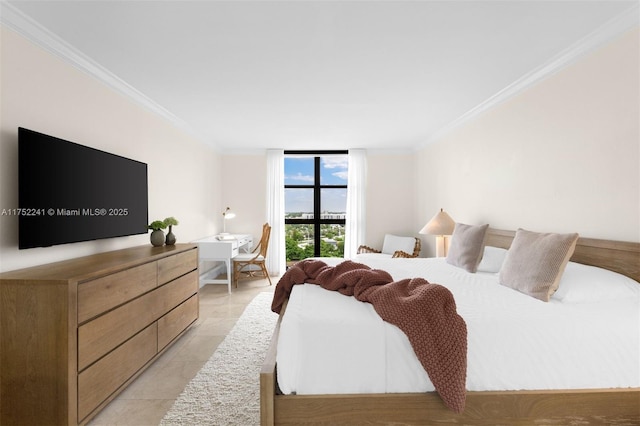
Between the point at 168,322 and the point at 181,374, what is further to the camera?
the point at 168,322

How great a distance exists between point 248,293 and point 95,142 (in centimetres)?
275

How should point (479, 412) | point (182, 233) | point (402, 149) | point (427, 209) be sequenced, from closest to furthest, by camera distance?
point (479, 412)
point (182, 233)
point (427, 209)
point (402, 149)

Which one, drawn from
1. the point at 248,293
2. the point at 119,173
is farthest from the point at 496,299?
the point at 248,293

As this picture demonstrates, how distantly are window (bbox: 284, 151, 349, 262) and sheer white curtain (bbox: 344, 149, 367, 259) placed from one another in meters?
0.28

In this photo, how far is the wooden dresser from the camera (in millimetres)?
1680

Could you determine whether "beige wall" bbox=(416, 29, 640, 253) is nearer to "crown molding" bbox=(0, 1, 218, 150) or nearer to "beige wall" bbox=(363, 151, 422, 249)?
"beige wall" bbox=(363, 151, 422, 249)

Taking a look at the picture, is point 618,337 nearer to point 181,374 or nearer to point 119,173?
point 181,374

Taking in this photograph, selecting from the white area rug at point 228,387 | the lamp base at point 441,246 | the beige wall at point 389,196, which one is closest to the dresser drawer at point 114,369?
the white area rug at point 228,387

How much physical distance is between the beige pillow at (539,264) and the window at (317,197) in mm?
4013

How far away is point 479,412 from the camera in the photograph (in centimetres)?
152

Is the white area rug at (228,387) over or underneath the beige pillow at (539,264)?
underneath

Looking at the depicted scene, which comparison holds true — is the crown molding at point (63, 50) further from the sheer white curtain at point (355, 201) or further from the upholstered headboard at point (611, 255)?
the upholstered headboard at point (611, 255)

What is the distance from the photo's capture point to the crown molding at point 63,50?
76.6 inches

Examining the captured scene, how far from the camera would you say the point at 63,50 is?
7.61 ft
